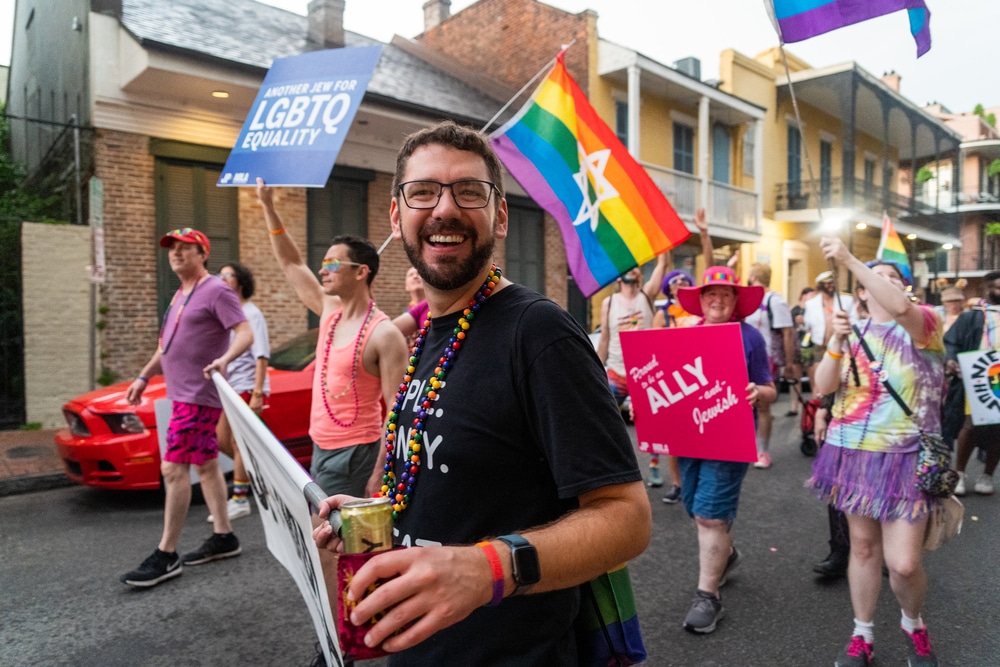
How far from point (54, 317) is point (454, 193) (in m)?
9.71

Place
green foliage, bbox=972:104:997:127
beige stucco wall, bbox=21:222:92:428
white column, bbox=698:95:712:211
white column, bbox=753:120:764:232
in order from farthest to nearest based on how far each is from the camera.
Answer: green foliage, bbox=972:104:997:127 < white column, bbox=753:120:764:232 < white column, bbox=698:95:712:211 < beige stucco wall, bbox=21:222:92:428

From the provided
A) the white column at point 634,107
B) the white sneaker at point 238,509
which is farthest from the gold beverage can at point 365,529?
the white column at point 634,107

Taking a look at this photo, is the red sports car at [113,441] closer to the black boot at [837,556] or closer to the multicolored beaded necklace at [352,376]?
the multicolored beaded necklace at [352,376]

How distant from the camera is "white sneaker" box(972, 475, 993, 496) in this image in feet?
20.4

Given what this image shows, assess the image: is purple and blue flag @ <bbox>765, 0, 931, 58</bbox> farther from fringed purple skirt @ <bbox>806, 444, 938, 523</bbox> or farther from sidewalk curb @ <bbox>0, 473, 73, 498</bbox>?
sidewalk curb @ <bbox>0, 473, 73, 498</bbox>

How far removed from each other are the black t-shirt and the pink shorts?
318 centimetres

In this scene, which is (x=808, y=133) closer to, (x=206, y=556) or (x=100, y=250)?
(x=100, y=250)

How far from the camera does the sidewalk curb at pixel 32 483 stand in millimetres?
6277

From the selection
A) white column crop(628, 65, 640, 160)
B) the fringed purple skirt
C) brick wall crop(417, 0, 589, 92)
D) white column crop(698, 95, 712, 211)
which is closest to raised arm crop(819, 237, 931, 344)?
the fringed purple skirt

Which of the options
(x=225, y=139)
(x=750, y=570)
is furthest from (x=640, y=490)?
(x=225, y=139)

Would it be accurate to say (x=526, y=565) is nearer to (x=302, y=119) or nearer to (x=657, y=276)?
(x=302, y=119)

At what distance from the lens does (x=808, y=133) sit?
23.7 m

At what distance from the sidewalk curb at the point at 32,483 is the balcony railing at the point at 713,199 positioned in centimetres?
1374

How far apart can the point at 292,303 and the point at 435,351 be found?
10.5m
